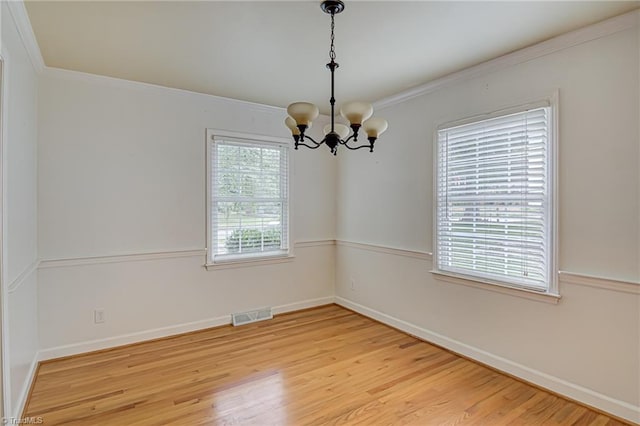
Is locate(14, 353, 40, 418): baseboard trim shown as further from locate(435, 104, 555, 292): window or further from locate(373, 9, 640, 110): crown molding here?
locate(373, 9, 640, 110): crown molding

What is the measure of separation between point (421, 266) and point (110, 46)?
10.9 ft

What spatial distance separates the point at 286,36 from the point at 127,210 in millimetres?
2256

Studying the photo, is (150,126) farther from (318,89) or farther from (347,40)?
(347,40)

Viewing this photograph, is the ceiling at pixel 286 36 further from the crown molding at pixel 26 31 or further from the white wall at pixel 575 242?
the white wall at pixel 575 242

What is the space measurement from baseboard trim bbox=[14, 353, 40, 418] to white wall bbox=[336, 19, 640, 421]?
10.7 ft

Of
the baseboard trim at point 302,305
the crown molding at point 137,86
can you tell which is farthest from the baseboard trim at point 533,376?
the crown molding at point 137,86

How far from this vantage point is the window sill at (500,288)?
103 inches

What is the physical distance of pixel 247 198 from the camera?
13.6ft

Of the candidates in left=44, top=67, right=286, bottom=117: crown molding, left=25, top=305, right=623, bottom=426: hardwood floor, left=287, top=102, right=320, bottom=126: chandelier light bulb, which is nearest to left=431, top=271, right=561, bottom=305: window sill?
left=25, top=305, right=623, bottom=426: hardwood floor

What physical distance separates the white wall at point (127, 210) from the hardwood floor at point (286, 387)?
1.30 ft

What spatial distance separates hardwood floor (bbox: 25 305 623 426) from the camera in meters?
2.30

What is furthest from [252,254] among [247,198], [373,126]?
[373,126]

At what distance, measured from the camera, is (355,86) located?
11.6 ft

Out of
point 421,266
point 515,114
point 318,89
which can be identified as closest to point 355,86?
point 318,89
